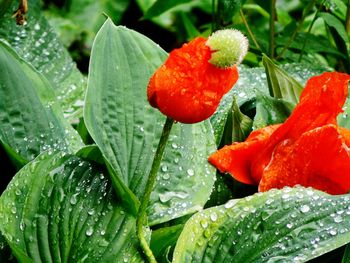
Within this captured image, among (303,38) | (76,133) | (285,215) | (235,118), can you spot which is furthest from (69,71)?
(285,215)

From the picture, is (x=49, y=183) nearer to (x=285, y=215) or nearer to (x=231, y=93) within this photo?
(x=285, y=215)

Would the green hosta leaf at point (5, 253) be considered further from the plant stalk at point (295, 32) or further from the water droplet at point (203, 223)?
the plant stalk at point (295, 32)

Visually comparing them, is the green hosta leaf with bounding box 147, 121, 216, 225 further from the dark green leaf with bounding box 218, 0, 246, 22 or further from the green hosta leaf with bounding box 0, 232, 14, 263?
the dark green leaf with bounding box 218, 0, 246, 22

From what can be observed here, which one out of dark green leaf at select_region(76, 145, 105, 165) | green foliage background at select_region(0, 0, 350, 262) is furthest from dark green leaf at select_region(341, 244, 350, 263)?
dark green leaf at select_region(76, 145, 105, 165)

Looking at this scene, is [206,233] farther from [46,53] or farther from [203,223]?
[46,53]

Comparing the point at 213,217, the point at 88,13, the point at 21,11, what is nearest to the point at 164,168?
the point at 213,217

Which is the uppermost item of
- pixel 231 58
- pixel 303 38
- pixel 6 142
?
pixel 231 58

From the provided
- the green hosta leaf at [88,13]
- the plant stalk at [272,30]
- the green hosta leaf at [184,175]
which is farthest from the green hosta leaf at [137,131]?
the green hosta leaf at [88,13]
